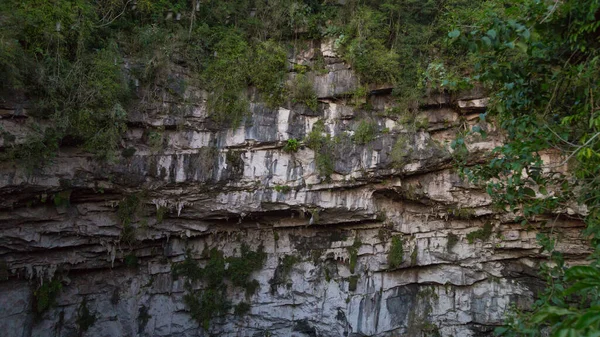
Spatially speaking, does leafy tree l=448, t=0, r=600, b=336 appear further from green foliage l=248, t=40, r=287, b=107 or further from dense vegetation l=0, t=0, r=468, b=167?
green foliage l=248, t=40, r=287, b=107

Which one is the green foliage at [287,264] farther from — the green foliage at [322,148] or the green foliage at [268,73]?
the green foliage at [268,73]

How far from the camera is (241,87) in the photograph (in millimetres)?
9531

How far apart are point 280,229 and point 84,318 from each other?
16.7 ft

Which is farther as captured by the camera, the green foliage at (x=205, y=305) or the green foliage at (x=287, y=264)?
the green foliage at (x=287, y=264)

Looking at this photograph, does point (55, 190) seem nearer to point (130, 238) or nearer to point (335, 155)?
point (130, 238)

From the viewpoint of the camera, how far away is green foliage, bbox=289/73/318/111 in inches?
372

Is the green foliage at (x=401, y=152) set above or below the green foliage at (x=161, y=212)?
above

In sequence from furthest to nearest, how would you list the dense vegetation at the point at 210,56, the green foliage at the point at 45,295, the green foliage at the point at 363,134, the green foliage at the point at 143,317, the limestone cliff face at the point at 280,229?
the green foliage at the point at 143,317 < the green foliage at the point at 363,134 < the green foliage at the point at 45,295 < the limestone cliff face at the point at 280,229 < the dense vegetation at the point at 210,56

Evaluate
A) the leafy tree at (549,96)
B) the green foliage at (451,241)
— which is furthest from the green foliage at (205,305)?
the leafy tree at (549,96)

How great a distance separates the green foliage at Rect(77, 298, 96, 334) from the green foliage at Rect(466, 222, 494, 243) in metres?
9.22

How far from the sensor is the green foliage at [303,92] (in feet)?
31.0

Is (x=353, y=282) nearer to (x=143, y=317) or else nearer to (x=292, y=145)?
(x=292, y=145)

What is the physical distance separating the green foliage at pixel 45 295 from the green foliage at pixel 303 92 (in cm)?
702

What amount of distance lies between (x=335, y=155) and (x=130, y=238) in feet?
17.1
